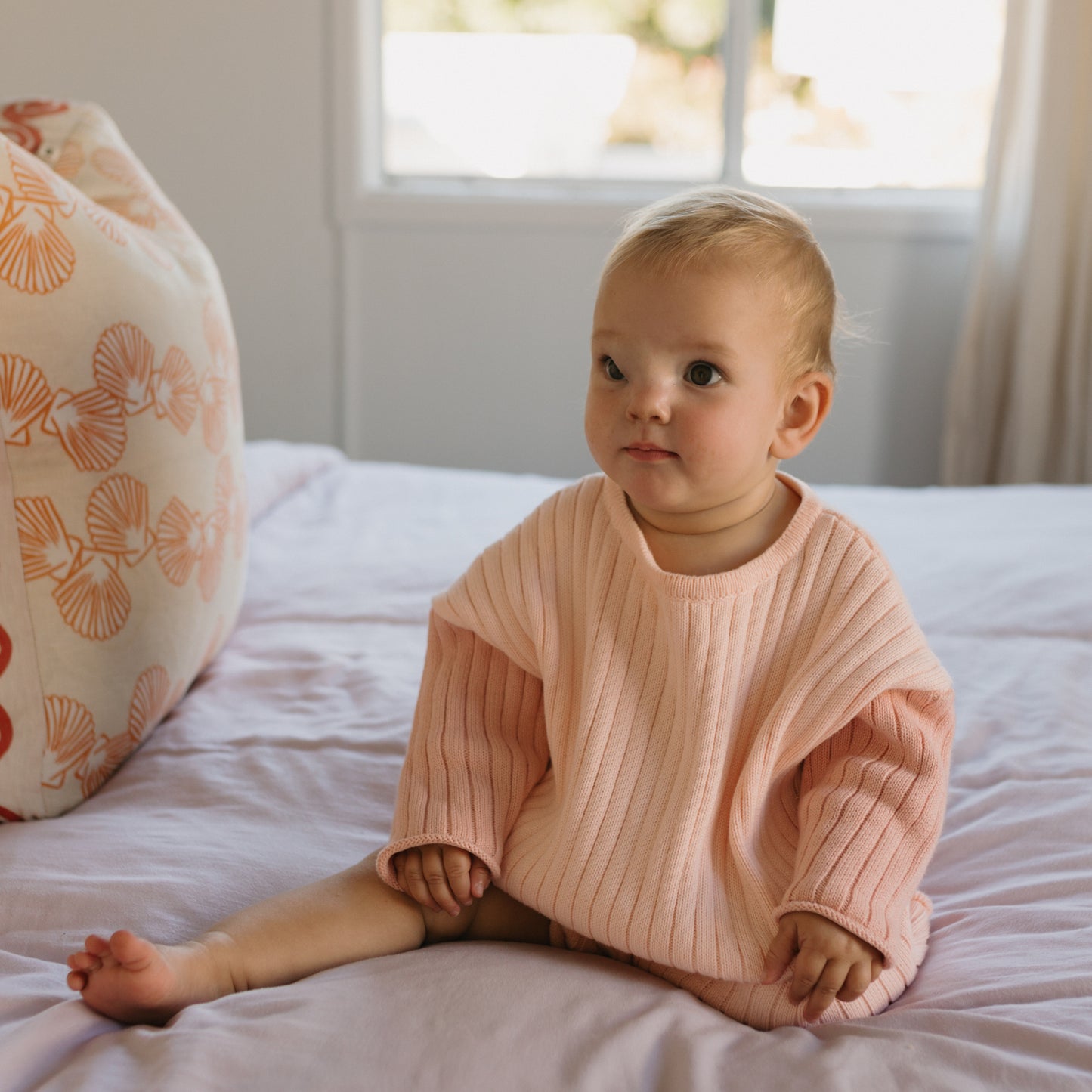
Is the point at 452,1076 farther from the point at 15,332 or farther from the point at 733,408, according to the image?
the point at 15,332

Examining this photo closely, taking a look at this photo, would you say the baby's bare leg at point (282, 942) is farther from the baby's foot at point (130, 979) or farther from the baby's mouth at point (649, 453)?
the baby's mouth at point (649, 453)

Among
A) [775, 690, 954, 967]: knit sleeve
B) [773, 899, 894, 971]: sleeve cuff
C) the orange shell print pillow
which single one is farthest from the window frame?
[773, 899, 894, 971]: sleeve cuff

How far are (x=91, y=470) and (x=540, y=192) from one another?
6.47 feet

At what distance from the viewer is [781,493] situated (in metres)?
0.84

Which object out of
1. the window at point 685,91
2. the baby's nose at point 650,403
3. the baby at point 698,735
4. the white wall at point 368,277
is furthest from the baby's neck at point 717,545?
the window at point 685,91

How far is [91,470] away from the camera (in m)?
0.98

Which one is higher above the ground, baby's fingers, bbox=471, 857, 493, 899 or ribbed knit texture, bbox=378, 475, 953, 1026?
ribbed knit texture, bbox=378, 475, 953, 1026

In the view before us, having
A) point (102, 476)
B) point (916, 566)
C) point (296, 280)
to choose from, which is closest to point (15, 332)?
point (102, 476)

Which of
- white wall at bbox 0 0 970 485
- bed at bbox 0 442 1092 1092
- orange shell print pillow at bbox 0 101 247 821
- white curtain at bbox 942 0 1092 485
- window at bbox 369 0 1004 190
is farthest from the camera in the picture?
window at bbox 369 0 1004 190

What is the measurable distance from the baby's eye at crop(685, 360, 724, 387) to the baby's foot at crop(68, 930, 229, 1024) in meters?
0.48

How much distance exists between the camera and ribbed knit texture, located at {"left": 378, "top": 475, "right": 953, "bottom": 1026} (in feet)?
2.45

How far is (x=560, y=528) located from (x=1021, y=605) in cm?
75

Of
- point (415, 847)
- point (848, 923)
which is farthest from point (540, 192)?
point (848, 923)

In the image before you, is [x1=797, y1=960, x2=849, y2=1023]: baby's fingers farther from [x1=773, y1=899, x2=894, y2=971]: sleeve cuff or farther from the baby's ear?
the baby's ear
